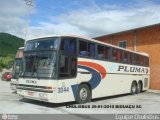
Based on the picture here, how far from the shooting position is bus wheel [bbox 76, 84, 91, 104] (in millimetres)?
14211

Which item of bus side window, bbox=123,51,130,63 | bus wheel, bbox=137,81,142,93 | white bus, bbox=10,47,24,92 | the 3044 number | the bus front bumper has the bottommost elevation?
bus wheel, bbox=137,81,142,93

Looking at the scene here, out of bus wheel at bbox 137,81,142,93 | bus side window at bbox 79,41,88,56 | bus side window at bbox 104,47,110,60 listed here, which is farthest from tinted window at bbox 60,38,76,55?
bus wheel at bbox 137,81,142,93

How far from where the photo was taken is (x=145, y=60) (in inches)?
909

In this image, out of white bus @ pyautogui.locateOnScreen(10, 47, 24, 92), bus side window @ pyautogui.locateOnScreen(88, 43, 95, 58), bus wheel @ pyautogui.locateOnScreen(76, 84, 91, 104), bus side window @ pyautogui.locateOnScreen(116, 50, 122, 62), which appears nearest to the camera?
bus wheel @ pyautogui.locateOnScreen(76, 84, 91, 104)

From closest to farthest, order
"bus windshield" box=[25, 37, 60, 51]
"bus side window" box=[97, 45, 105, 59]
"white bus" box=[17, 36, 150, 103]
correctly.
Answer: "white bus" box=[17, 36, 150, 103], "bus windshield" box=[25, 37, 60, 51], "bus side window" box=[97, 45, 105, 59]

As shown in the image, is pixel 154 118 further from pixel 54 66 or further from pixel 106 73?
pixel 106 73

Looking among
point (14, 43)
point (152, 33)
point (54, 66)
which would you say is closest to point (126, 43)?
point (152, 33)

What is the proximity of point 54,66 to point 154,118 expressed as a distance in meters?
4.55

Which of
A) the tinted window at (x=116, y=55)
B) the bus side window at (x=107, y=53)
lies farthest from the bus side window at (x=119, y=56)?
the bus side window at (x=107, y=53)

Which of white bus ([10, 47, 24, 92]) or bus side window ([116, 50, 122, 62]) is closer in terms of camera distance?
white bus ([10, 47, 24, 92])

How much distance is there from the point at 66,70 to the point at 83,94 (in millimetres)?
1999

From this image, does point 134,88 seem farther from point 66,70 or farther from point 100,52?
point 66,70

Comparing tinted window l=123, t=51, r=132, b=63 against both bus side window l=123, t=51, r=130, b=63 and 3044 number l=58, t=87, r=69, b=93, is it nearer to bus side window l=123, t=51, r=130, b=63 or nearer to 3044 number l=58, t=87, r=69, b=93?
bus side window l=123, t=51, r=130, b=63

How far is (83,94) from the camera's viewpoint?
14.6 metres
